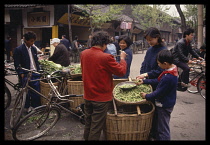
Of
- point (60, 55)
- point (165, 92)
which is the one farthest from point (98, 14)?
point (165, 92)

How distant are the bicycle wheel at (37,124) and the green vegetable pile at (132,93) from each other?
138 centimetres

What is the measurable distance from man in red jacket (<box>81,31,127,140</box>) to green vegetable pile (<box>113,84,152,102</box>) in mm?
622

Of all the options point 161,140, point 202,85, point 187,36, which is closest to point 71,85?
point 161,140

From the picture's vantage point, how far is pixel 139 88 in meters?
3.75

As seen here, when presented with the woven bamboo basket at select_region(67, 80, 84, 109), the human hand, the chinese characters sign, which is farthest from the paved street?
the chinese characters sign

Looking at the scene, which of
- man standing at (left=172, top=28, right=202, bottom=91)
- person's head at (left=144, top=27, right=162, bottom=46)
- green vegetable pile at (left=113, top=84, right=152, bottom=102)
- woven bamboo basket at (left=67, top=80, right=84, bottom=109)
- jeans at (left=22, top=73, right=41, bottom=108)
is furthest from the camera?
man standing at (left=172, top=28, right=202, bottom=91)

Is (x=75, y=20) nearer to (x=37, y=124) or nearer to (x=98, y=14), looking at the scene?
(x=98, y=14)

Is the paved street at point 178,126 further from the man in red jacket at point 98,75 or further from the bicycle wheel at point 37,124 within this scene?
the man in red jacket at point 98,75

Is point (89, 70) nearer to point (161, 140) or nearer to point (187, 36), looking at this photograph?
point (161, 140)

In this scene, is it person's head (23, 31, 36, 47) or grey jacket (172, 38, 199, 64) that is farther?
grey jacket (172, 38, 199, 64)

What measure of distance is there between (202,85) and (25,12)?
47.6 ft

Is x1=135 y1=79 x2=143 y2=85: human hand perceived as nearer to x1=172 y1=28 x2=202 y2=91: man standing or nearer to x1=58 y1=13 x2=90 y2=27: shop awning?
x1=172 y1=28 x2=202 y2=91: man standing

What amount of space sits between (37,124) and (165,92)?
9.00ft

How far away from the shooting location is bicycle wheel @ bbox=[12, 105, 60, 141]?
3715mm
